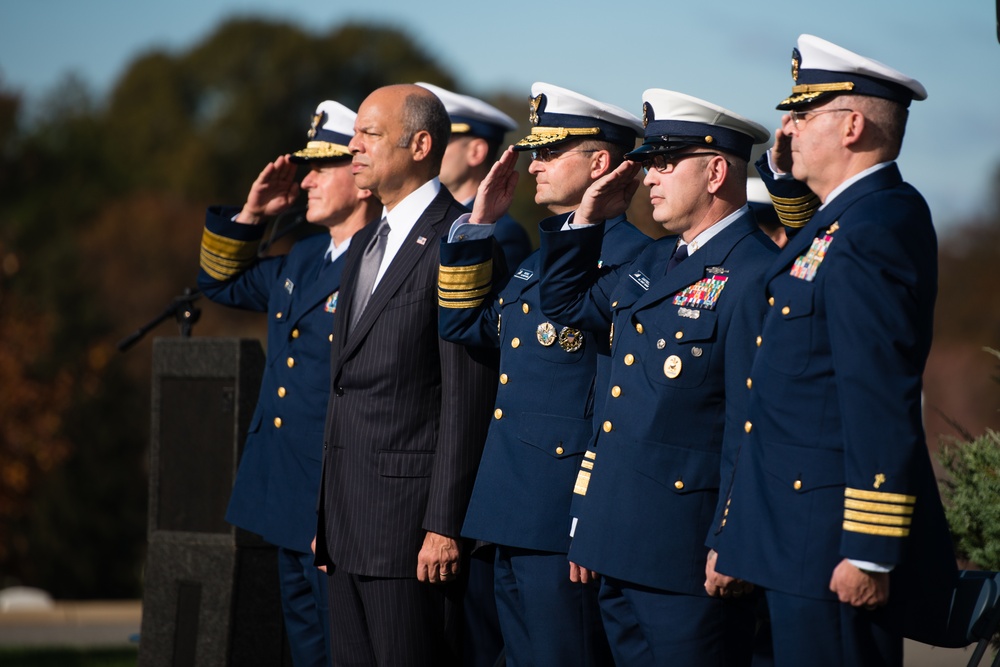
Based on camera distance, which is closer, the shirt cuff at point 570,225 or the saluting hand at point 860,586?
the saluting hand at point 860,586

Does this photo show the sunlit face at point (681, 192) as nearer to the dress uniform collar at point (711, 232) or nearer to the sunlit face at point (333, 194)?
the dress uniform collar at point (711, 232)

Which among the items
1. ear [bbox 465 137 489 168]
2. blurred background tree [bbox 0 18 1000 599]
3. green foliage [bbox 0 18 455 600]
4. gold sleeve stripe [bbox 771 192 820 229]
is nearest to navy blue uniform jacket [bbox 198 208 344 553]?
ear [bbox 465 137 489 168]

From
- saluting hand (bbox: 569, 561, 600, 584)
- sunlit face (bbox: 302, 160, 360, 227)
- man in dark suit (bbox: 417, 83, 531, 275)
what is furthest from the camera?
man in dark suit (bbox: 417, 83, 531, 275)

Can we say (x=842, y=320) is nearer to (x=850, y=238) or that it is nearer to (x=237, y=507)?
(x=850, y=238)

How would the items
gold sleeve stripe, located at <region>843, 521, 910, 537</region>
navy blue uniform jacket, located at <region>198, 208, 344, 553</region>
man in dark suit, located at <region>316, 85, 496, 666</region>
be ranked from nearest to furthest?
gold sleeve stripe, located at <region>843, 521, 910, 537</region> < man in dark suit, located at <region>316, 85, 496, 666</region> < navy blue uniform jacket, located at <region>198, 208, 344, 553</region>

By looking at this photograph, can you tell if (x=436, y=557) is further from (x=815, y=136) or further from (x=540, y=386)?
(x=815, y=136)

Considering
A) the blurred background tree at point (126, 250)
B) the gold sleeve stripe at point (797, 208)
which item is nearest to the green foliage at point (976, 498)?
the gold sleeve stripe at point (797, 208)

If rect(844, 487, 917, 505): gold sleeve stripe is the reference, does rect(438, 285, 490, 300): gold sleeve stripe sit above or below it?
above

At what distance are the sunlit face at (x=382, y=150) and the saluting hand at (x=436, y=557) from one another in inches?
49.1

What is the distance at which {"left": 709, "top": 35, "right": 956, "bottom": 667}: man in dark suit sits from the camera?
3090 millimetres

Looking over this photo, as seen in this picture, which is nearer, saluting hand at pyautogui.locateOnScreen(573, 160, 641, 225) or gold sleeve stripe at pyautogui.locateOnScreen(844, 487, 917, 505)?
gold sleeve stripe at pyautogui.locateOnScreen(844, 487, 917, 505)

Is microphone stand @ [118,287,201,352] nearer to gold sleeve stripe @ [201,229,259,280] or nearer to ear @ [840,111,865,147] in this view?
gold sleeve stripe @ [201,229,259,280]

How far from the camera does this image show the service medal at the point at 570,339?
14.2 feet

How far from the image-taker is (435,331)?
15.2ft
